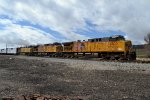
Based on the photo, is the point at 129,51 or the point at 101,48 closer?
the point at 129,51

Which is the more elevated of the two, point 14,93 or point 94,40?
point 94,40

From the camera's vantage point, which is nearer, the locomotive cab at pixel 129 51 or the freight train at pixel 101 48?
the locomotive cab at pixel 129 51

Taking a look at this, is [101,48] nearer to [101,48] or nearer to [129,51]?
[101,48]

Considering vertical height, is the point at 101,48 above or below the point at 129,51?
above

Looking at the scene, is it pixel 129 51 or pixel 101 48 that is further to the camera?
pixel 101 48

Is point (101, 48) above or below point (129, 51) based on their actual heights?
above

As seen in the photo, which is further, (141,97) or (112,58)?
(112,58)

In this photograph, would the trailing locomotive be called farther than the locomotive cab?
Yes

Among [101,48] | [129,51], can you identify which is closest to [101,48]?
[101,48]

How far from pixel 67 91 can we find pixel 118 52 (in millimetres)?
27500

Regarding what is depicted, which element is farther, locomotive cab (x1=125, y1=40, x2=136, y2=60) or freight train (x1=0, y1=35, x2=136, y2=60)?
freight train (x1=0, y1=35, x2=136, y2=60)

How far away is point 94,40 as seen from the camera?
4222cm

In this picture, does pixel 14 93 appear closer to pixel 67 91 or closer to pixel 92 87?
pixel 67 91

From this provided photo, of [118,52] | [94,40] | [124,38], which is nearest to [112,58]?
[118,52]
